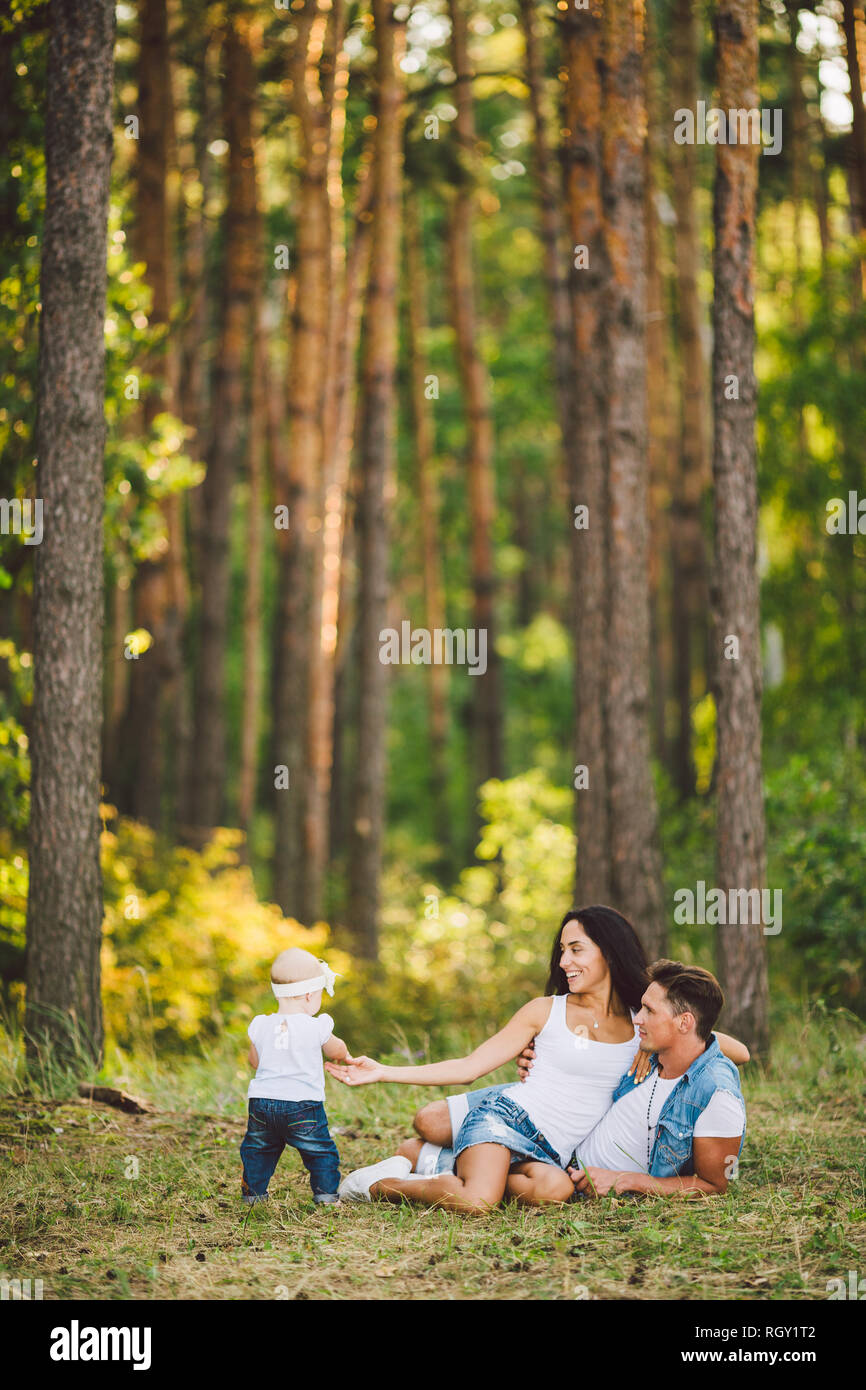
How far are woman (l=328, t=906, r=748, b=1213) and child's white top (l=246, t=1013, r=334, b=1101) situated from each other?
10cm

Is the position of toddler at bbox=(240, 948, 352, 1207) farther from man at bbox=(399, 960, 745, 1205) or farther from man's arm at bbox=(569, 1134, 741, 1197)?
man's arm at bbox=(569, 1134, 741, 1197)

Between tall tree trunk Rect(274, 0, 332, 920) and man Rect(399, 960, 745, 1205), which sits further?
tall tree trunk Rect(274, 0, 332, 920)

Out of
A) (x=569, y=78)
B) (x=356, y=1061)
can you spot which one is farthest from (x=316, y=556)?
(x=356, y=1061)

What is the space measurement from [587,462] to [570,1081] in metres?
5.87

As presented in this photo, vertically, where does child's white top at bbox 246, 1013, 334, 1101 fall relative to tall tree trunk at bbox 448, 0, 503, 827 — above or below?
below

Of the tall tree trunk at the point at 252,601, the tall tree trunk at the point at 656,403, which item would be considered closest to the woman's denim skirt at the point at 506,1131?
the tall tree trunk at the point at 656,403

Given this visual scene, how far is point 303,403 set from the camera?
13133 millimetres

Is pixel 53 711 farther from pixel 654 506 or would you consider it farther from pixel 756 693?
pixel 654 506

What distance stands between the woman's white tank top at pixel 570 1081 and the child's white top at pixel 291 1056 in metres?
0.85

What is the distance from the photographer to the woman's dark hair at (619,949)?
535cm

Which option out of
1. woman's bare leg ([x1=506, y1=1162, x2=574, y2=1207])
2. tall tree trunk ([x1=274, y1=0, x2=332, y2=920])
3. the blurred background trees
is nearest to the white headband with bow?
woman's bare leg ([x1=506, y1=1162, x2=574, y2=1207])

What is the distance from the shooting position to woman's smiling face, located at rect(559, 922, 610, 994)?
5.30 metres

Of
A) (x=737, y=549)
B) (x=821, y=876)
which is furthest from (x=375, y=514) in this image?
(x=821, y=876)

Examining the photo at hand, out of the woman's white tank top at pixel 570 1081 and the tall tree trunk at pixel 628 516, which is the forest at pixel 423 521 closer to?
the tall tree trunk at pixel 628 516
